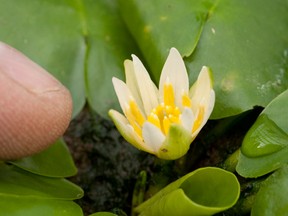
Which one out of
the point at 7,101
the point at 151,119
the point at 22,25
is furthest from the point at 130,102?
the point at 22,25

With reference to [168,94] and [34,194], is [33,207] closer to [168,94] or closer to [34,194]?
[34,194]

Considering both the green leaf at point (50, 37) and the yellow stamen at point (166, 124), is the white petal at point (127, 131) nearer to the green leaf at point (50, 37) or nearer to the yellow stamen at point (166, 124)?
the yellow stamen at point (166, 124)

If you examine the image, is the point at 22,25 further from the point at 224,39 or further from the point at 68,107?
the point at 224,39

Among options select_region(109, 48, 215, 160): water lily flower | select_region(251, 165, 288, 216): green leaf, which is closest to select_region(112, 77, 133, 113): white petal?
select_region(109, 48, 215, 160): water lily flower

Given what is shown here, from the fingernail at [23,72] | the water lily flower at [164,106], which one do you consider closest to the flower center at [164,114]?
the water lily flower at [164,106]

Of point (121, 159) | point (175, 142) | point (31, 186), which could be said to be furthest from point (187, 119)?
point (121, 159)
